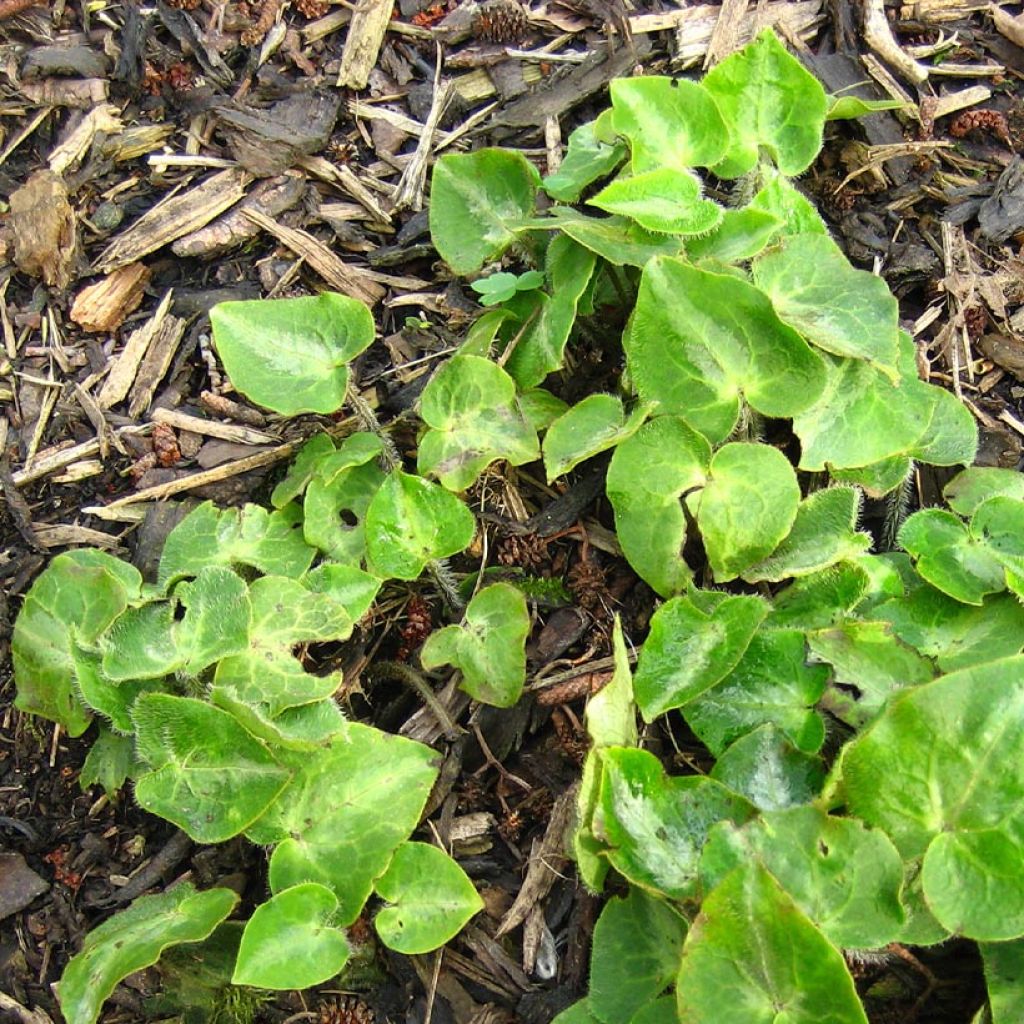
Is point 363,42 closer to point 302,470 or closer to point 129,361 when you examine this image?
point 129,361

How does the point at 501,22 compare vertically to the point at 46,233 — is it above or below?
above

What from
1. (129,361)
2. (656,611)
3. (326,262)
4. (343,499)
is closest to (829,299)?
→ (656,611)

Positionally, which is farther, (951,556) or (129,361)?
(129,361)

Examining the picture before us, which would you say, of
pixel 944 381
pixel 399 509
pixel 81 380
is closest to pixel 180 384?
pixel 81 380

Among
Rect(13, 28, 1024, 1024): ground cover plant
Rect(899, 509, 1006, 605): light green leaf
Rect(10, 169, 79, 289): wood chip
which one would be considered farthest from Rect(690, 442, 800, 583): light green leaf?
Rect(10, 169, 79, 289): wood chip

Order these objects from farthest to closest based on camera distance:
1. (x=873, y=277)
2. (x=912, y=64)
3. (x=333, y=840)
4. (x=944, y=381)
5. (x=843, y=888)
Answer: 1. (x=912, y=64)
2. (x=944, y=381)
3. (x=873, y=277)
4. (x=333, y=840)
5. (x=843, y=888)

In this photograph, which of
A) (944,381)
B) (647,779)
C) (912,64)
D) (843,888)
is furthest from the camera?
(912,64)

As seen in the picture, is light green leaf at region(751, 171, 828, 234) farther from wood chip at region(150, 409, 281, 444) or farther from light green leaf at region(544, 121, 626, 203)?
wood chip at region(150, 409, 281, 444)

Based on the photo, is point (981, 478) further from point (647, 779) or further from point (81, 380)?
point (81, 380)
